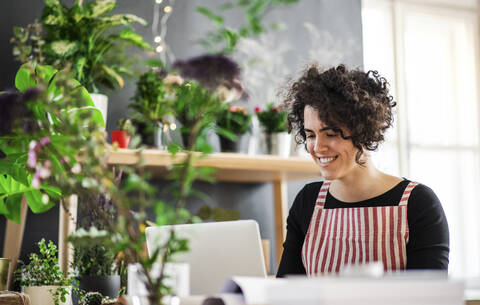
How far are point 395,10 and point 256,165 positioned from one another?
5.35 ft

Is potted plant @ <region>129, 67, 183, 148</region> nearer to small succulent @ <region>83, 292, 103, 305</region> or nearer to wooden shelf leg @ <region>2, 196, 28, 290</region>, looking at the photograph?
wooden shelf leg @ <region>2, 196, 28, 290</region>

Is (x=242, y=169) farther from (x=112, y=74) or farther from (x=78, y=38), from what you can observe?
(x=78, y=38)

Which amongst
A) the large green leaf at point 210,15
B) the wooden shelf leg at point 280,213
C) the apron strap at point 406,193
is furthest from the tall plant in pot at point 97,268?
the large green leaf at point 210,15

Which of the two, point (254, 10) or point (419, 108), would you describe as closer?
point (254, 10)

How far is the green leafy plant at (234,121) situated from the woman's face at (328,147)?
0.93 meters

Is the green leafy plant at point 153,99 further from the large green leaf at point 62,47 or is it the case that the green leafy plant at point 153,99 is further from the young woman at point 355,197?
the young woman at point 355,197

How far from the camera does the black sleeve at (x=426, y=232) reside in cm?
162

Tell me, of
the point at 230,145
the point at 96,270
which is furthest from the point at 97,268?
the point at 230,145

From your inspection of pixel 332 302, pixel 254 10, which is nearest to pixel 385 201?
pixel 332 302

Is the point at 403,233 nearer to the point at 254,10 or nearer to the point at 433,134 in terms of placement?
the point at 254,10

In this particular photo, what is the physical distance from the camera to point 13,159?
73.4 inches

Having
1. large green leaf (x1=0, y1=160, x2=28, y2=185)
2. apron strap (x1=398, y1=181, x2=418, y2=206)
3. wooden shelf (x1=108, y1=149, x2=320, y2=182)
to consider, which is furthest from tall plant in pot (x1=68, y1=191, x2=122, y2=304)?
apron strap (x1=398, y1=181, x2=418, y2=206)

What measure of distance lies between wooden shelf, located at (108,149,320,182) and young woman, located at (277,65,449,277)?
0.68m

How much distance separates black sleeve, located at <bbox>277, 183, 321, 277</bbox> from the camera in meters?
1.92
